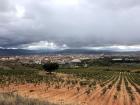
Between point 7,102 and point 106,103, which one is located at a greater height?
point 7,102

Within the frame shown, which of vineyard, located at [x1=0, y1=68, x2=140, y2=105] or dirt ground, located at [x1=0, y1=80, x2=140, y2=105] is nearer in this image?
dirt ground, located at [x1=0, y1=80, x2=140, y2=105]

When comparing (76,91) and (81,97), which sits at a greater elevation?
(81,97)

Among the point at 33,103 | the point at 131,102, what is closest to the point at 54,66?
the point at 131,102

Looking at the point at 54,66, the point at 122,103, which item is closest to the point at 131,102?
the point at 122,103

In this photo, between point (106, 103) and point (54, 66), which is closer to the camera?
point (106, 103)

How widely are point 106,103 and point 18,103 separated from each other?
16139 millimetres

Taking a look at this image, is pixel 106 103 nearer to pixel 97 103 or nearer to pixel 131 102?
pixel 97 103

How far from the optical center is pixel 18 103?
1404cm

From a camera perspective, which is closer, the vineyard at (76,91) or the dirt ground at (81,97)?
the dirt ground at (81,97)

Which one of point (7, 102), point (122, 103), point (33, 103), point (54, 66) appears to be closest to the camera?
point (7, 102)

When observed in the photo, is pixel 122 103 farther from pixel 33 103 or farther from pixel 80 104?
pixel 33 103

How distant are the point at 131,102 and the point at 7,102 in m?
19.2

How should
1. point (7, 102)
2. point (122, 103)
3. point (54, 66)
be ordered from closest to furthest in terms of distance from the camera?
point (7, 102)
point (122, 103)
point (54, 66)

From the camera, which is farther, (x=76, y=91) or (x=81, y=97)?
(x=76, y=91)
